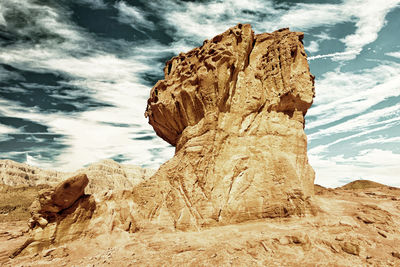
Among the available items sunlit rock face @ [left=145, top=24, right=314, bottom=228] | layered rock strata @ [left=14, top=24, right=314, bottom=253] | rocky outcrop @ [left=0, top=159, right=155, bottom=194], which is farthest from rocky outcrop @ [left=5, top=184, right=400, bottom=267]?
rocky outcrop @ [left=0, top=159, right=155, bottom=194]

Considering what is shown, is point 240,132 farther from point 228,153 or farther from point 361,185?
point 361,185

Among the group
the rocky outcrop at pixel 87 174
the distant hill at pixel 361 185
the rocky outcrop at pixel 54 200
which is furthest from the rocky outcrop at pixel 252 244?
the rocky outcrop at pixel 87 174

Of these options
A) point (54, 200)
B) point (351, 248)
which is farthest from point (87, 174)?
point (351, 248)

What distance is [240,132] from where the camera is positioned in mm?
12719

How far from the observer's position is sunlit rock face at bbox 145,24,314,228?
10945 millimetres

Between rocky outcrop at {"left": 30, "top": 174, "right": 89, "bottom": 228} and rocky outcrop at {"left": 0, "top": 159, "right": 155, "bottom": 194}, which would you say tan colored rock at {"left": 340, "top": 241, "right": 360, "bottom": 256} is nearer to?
rocky outcrop at {"left": 30, "top": 174, "right": 89, "bottom": 228}

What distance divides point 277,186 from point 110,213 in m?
10.1

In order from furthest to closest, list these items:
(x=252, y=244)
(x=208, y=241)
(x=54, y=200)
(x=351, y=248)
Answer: (x=54, y=200) → (x=208, y=241) → (x=252, y=244) → (x=351, y=248)

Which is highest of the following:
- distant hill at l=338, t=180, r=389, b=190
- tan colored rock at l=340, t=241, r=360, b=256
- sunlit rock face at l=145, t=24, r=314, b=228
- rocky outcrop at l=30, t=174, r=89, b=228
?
sunlit rock face at l=145, t=24, r=314, b=228

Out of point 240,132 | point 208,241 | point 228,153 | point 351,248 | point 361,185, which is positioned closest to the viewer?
point 351,248

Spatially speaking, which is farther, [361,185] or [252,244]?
[361,185]

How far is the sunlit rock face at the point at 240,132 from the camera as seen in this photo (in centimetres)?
1095

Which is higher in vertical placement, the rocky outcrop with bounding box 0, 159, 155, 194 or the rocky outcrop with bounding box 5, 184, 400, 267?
the rocky outcrop with bounding box 5, 184, 400, 267

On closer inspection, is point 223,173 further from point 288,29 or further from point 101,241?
point 288,29
